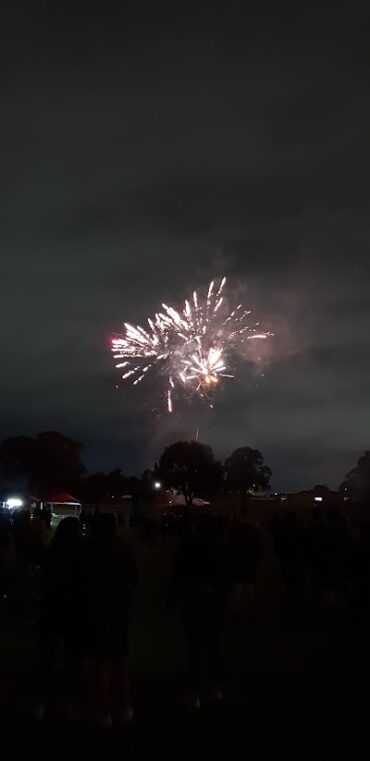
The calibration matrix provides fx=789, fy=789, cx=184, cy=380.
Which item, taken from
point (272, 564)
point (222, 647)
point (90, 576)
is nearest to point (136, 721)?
point (90, 576)

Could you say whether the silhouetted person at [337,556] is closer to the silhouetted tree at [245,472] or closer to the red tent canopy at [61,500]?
the red tent canopy at [61,500]

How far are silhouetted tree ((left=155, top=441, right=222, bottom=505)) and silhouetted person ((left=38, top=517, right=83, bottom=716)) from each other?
94437mm

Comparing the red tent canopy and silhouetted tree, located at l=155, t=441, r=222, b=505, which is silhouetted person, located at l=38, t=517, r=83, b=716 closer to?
the red tent canopy

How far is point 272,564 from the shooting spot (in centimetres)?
2452

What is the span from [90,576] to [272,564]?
18.9m

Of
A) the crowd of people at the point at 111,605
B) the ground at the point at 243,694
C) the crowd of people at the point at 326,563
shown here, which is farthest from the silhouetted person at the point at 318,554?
the crowd of people at the point at 111,605

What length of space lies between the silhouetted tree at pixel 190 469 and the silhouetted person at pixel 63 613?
94.4 metres

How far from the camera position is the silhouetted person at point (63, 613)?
630cm

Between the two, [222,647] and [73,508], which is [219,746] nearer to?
[222,647]

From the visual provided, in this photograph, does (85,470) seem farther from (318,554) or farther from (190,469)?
(318,554)

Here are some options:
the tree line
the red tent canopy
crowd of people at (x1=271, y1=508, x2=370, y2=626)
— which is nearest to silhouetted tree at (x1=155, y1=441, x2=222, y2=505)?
the tree line

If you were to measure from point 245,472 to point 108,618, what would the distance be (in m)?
116

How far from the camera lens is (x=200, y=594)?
728cm

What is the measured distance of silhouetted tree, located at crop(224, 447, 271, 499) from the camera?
120 meters
